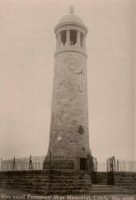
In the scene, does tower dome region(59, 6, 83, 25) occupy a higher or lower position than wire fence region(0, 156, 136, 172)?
higher

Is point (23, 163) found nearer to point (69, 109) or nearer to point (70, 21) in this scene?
point (69, 109)

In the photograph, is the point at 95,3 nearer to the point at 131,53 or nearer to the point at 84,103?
the point at 131,53

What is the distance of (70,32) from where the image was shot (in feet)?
63.3

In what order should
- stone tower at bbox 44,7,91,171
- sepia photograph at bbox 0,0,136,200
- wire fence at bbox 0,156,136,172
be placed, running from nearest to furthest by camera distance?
sepia photograph at bbox 0,0,136,200 < wire fence at bbox 0,156,136,172 < stone tower at bbox 44,7,91,171

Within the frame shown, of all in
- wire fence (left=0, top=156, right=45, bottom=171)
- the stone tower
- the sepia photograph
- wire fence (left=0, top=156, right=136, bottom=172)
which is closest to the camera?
the sepia photograph

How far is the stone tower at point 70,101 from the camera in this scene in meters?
17.3

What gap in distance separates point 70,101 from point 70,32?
14.6 feet

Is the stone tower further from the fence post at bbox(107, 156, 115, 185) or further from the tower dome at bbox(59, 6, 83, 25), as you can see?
the fence post at bbox(107, 156, 115, 185)

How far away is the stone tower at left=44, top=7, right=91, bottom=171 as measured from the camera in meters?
17.3

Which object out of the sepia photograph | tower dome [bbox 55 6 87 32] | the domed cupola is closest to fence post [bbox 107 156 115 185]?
the sepia photograph

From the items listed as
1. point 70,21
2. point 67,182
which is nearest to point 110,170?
point 67,182

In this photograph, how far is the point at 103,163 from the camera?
17766 millimetres

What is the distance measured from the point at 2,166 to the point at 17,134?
5090 mm

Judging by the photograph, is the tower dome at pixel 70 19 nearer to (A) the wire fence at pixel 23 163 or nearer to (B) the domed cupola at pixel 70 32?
(B) the domed cupola at pixel 70 32
